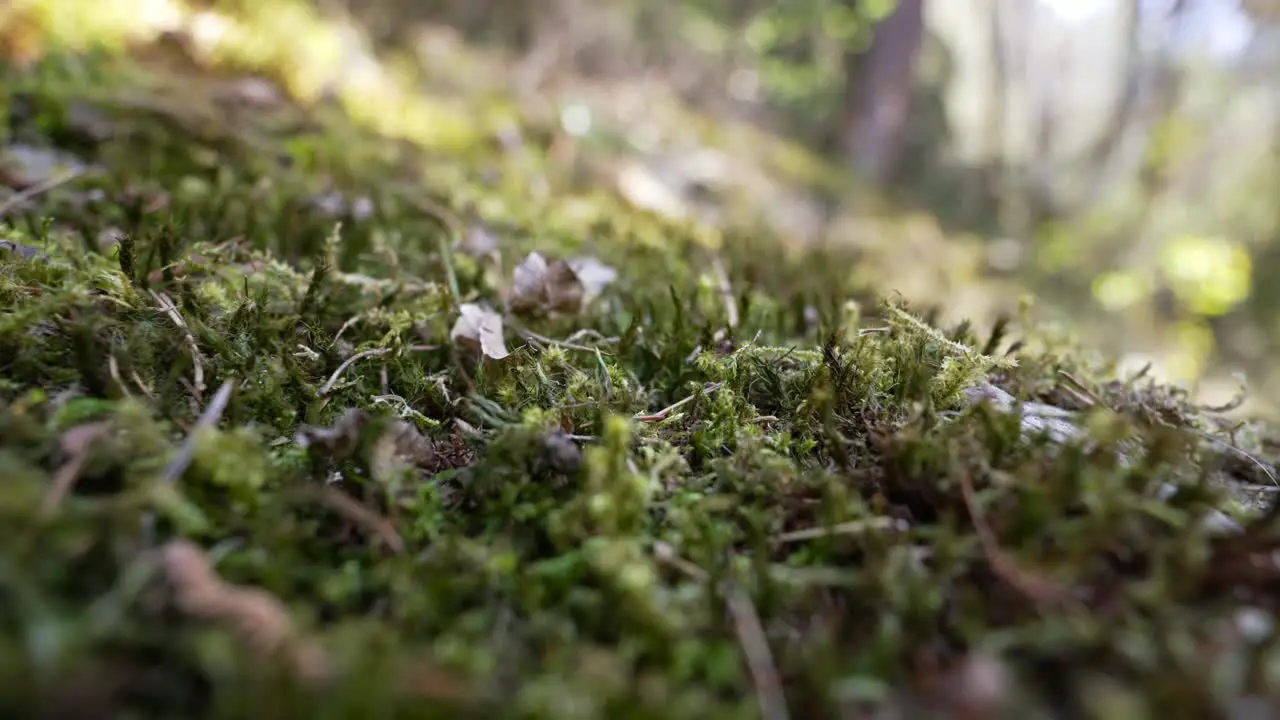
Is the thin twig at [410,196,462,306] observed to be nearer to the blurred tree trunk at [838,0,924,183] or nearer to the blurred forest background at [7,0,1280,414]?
the blurred forest background at [7,0,1280,414]

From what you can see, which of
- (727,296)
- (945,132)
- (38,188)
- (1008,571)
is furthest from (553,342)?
(945,132)

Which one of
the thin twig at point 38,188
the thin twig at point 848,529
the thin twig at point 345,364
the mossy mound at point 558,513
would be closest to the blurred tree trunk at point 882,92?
the mossy mound at point 558,513

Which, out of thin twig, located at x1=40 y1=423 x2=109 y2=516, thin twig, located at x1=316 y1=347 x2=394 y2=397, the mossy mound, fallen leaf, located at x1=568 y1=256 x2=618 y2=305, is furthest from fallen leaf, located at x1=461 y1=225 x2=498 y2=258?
thin twig, located at x1=40 y1=423 x2=109 y2=516

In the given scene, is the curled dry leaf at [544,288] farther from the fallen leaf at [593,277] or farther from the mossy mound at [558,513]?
the fallen leaf at [593,277]

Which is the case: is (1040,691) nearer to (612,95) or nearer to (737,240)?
(737,240)

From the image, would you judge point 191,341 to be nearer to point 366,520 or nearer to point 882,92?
point 366,520

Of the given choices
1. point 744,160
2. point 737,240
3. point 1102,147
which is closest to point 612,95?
point 744,160
